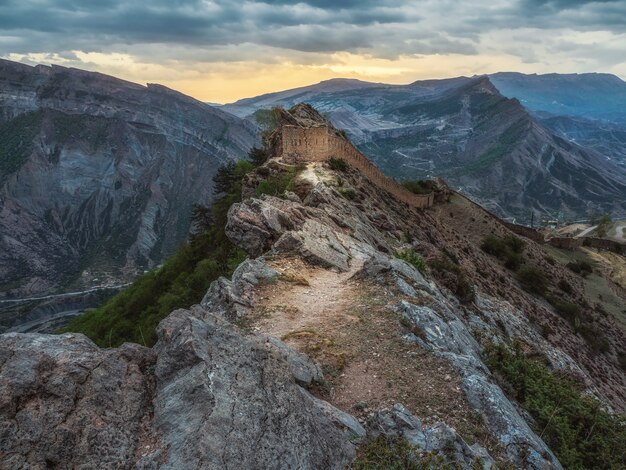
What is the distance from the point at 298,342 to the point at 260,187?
1878 centimetres

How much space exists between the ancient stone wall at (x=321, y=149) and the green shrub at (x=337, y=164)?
54 cm

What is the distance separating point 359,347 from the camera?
11.7m

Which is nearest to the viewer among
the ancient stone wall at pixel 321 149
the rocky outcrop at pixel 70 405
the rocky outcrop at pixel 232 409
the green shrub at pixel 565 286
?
the rocky outcrop at pixel 70 405

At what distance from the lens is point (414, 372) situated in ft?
35.1

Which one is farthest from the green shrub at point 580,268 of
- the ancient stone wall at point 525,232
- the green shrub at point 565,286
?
the green shrub at point 565,286

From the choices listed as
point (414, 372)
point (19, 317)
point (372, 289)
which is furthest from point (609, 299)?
point (19, 317)

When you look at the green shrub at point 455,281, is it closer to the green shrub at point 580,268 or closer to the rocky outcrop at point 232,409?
the rocky outcrop at point 232,409

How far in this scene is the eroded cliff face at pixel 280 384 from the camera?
650 centimetres

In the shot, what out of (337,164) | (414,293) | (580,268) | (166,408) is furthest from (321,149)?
(580,268)

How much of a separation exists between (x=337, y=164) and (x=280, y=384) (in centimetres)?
2954

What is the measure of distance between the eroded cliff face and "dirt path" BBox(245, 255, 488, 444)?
40mm

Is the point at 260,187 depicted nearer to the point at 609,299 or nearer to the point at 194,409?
the point at 194,409

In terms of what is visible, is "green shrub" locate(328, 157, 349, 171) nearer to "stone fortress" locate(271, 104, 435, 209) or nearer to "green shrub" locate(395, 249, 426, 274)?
"stone fortress" locate(271, 104, 435, 209)

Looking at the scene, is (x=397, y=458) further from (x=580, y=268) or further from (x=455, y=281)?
(x=580, y=268)
